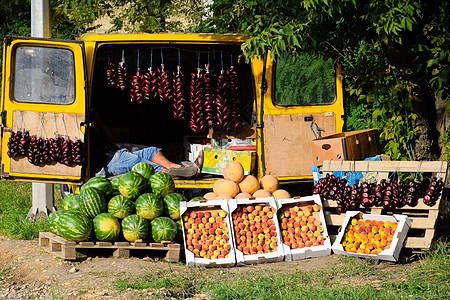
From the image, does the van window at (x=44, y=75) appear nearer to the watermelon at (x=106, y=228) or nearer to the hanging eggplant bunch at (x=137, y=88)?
the hanging eggplant bunch at (x=137, y=88)

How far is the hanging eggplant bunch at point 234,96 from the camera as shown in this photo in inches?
354

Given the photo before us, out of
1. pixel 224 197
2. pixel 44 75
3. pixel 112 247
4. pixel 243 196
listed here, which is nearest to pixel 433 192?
pixel 243 196

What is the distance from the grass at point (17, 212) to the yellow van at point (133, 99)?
2.76 feet

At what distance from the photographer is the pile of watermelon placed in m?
6.55

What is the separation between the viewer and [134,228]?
6.55m

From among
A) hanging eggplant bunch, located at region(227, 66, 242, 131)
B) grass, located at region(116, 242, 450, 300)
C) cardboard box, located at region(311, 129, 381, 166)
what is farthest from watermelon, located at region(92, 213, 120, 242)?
hanging eggplant bunch, located at region(227, 66, 242, 131)

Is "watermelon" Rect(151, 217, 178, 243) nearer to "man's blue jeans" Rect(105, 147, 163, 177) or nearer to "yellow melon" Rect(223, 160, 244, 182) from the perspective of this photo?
"yellow melon" Rect(223, 160, 244, 182)

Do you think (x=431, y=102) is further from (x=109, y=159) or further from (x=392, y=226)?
(x=109, y=159)

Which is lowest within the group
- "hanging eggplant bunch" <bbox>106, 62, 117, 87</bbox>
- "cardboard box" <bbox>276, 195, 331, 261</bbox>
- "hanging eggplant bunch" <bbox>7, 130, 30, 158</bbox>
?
"cardboard box" <bbox>276, 195, 331, 261</bbox>

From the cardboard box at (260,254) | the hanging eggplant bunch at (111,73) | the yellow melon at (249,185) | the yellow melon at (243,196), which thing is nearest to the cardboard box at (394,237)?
the cardboard box at (260,254)

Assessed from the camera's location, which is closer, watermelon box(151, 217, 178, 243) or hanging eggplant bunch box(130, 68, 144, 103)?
watermelon box(151, 217, 178, 243)

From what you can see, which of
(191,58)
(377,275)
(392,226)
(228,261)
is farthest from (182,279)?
(191,58)

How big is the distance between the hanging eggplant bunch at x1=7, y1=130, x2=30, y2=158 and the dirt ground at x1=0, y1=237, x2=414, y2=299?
129 centimetres

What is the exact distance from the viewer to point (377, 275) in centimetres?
577
